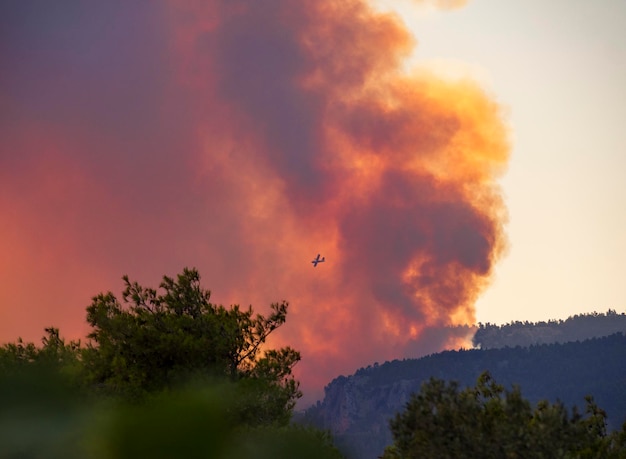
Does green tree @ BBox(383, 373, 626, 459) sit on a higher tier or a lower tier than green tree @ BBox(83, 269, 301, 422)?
lower

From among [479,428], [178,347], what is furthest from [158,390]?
[479,428]

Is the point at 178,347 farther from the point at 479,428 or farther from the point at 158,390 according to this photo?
the point at 479,428

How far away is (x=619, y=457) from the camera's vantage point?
38938 millimetres

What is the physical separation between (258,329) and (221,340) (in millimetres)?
5488

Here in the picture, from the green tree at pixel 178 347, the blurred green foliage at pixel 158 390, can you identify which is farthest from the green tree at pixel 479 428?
the green tree at pixel 178 347

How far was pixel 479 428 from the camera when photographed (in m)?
32.0

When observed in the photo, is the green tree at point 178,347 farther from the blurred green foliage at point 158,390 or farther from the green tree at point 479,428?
the green tree at point 479,428

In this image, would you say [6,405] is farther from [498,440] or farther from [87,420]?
[498,440]

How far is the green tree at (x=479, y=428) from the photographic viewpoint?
30578 mm

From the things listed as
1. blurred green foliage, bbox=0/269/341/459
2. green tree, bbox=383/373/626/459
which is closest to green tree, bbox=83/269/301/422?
blurred green foliage, bbox=0/269/341/459

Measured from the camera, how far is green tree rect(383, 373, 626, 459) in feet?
100

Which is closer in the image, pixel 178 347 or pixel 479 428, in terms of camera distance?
pixel 479 428

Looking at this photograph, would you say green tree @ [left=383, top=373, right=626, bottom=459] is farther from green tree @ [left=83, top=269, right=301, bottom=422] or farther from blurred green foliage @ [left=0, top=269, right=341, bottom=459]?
green tree @ [left=83, top=269, right=301, bottom=422]

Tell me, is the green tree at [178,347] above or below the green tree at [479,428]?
above
